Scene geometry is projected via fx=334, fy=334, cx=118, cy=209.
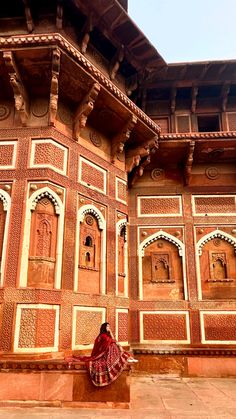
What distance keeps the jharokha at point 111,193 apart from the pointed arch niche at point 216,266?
3 centimetres

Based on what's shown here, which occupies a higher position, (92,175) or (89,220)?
(92,175)

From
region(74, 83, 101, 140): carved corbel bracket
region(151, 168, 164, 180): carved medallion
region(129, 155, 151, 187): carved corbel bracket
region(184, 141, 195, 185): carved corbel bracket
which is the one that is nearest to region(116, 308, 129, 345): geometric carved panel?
region(129, 155, 151, 187): carved corbel bracket

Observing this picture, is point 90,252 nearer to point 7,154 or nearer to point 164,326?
point 7,154

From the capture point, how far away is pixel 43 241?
586 cm

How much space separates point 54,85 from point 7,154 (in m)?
1.56

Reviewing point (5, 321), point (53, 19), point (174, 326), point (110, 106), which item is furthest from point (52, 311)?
point (53, 19)

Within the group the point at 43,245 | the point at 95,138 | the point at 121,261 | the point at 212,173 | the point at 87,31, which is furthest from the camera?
the point at 212,173

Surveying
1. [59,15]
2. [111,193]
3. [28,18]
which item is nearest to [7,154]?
[111,193]

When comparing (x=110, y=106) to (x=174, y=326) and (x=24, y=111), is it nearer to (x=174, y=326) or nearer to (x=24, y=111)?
(x=24, y=111)

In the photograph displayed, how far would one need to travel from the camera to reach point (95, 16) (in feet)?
22.9

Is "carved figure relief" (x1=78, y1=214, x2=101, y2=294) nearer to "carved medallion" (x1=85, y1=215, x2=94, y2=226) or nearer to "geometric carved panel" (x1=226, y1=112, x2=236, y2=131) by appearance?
"carved medallion" (x1=85, y1=215, x2=94, y2=226)

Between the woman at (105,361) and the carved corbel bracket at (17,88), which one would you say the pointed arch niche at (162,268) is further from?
the carved corbel bracket at (17,88)

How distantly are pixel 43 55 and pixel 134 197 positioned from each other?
438 cm

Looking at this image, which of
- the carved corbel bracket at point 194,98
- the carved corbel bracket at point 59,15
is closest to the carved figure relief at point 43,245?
the carved corbel bracket at point 59,15
